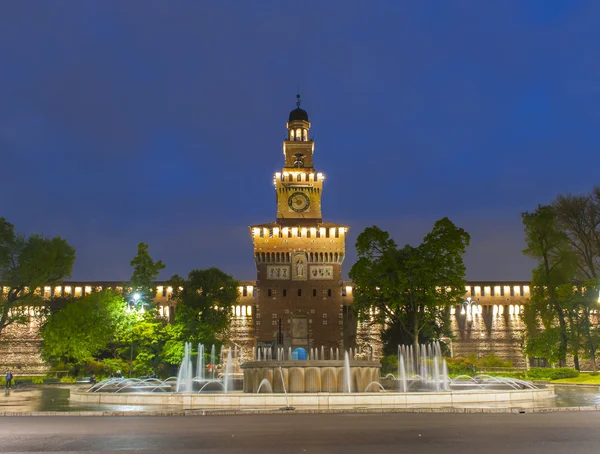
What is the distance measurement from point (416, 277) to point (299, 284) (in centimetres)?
2270

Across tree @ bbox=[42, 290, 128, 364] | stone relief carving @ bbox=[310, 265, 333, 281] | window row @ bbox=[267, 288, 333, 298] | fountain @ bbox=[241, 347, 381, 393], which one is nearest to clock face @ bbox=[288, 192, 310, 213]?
stone relief carving @ bbox=[310, 265, 333, 281]

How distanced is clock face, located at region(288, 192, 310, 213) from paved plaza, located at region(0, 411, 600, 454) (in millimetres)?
54817

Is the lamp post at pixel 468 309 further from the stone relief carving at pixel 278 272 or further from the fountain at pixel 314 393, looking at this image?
the fountain at pixel 314 393

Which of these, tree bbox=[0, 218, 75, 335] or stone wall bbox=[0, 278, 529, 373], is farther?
stone wall bbox=[0, 278, 529, 373]

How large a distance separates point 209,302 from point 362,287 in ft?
55.8

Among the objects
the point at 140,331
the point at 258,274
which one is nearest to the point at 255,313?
the point at 258,274

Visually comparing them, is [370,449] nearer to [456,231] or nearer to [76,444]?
[76,444]

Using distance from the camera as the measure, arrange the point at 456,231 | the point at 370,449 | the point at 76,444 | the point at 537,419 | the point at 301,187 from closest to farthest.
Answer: the point at 370,449 < the point at 76,444 < the point at 537,419 < the point at 456,231 < the point at 301,187

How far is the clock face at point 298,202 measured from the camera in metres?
71.1

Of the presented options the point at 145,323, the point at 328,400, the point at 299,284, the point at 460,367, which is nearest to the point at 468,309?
the point at 299,284

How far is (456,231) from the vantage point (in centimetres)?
4494

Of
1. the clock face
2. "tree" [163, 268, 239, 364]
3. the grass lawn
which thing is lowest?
the grass lawn

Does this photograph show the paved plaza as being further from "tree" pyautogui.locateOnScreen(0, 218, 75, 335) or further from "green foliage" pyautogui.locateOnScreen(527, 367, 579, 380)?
"tree" pyautogui.locateOnScreen(0, 218, 75, 335)

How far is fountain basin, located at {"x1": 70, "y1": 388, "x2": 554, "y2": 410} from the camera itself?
19.5 meters
